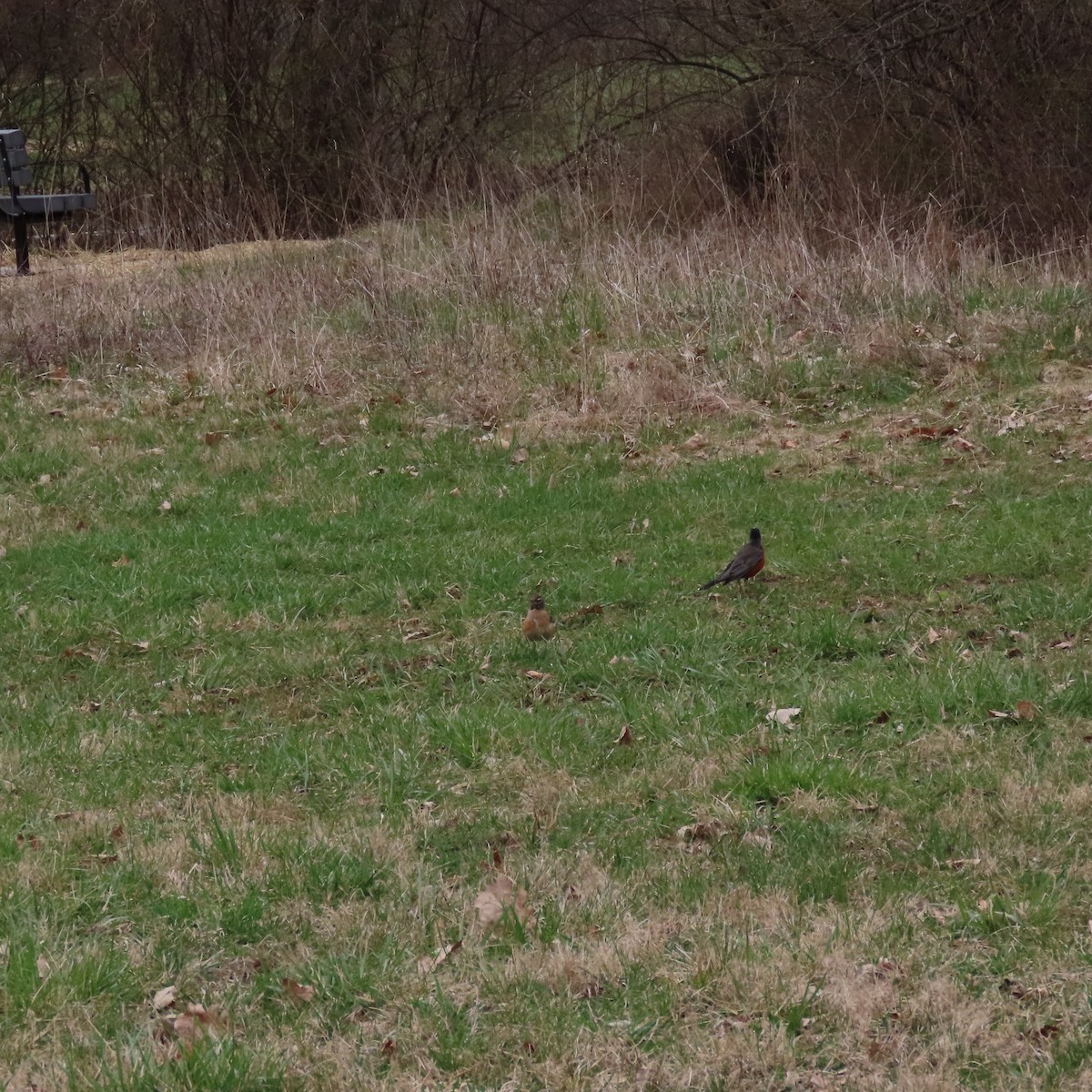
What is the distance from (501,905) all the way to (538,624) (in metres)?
2.44

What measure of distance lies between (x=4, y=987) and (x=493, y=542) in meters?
4.48

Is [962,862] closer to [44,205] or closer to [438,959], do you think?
[438,959]

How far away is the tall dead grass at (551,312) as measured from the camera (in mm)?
10500

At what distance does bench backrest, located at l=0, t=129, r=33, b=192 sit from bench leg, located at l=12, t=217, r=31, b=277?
1.17 feet

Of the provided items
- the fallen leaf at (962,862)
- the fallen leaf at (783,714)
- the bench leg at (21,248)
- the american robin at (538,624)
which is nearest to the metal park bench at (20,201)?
the bench leg at (21,248)

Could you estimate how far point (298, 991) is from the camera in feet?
11.4

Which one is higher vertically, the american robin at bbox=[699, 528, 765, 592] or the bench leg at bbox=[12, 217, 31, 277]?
the bench leg at bbox=[12, 217, 31, 277]

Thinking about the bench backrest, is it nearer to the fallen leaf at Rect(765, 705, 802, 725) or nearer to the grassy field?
the grassy field

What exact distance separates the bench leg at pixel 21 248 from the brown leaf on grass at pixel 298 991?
1332 centimetres

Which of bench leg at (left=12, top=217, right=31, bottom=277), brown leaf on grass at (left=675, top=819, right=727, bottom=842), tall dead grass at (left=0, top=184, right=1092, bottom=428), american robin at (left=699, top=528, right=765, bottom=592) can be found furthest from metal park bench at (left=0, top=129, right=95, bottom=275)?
brown leaf on grass at (left=675, top=819, right=727, bottom=842)

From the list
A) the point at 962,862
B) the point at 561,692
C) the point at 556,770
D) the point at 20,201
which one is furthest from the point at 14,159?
the point at 962,862

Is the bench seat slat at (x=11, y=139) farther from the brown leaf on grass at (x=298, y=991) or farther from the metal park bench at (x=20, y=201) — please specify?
the brown leaf on grass at (x=298, y=991)

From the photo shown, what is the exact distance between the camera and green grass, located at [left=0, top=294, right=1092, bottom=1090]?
3.30 m

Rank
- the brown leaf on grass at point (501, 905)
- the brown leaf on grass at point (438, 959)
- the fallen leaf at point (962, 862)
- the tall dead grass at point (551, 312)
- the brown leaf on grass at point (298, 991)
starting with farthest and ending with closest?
the tall dead grass at point (551, 312) < the fallen leaf at point (962, 862) < the brown leaf on grass at point (501, 905) < the brown leaf on grass at point (438, 959) < the brown leaf on grass at point (298, 991)
